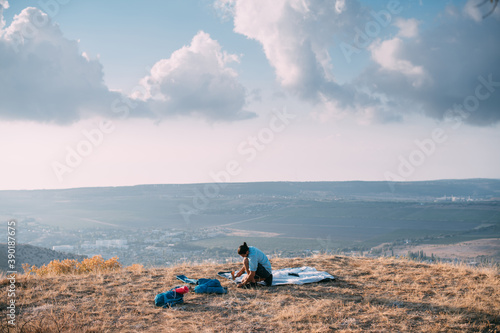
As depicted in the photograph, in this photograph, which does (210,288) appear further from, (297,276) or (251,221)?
(251,221)

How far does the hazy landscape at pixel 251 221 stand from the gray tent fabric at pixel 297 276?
1414 cm

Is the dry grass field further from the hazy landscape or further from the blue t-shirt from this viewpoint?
the hazy landscape

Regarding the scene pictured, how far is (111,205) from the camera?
146 metres

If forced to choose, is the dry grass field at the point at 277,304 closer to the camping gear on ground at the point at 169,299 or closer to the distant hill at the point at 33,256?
the camping gear on ground at the point at 169,299

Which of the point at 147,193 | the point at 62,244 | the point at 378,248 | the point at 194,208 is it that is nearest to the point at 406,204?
the point at 378,248

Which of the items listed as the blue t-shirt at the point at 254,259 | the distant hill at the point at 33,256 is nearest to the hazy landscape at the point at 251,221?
the distant hill at the point at 33,256

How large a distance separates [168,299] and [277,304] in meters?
2.61

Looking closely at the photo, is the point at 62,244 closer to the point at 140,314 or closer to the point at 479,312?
the point at 140,314

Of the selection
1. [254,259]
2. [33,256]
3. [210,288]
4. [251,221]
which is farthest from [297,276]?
[251,221]

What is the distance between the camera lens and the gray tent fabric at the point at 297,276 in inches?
383

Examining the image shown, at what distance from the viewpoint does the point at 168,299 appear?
793 cm

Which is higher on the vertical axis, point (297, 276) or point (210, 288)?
point (210, 288)

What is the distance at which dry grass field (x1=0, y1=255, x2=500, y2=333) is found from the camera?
6438 mm

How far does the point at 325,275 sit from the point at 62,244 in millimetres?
74311
